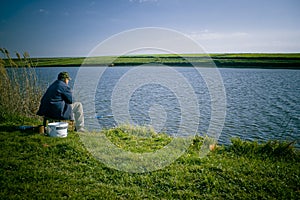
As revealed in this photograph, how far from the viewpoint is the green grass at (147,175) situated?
14.4ft

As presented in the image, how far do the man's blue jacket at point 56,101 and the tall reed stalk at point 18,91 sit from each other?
2.81 meters

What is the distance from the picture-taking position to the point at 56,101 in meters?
7.41

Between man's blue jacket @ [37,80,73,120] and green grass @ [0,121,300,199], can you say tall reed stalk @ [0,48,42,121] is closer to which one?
man's blue jacket @ [37,80,73,120]

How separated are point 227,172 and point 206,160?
74cm

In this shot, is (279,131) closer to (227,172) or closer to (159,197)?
(227,172)

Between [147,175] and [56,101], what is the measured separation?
3.90 metres

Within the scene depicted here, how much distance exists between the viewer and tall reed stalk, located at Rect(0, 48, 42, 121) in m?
9.80

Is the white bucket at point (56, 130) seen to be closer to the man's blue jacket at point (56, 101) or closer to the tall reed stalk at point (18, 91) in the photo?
the man's blue jacket at point (56, 101)

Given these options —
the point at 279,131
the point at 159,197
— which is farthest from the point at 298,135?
the point at 159,197

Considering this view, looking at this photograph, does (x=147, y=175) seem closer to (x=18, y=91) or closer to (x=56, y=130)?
(x=56, y=130)

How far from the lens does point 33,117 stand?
404 inches

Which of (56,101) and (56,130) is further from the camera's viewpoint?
(56,101)

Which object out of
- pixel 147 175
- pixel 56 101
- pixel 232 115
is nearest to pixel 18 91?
pixel 56 101

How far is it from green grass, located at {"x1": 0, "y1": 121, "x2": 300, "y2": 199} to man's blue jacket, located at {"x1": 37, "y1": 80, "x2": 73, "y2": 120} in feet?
3.32
